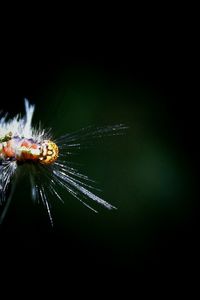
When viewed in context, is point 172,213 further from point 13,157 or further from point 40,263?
point 13,157

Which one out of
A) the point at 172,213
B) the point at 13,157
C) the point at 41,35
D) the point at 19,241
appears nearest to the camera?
the point at 13,157

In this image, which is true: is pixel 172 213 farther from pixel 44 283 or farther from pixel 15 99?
pixel 15 99

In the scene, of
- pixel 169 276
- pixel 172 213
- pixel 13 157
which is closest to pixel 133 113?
pixel 172 213

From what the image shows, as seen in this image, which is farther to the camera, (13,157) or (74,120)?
(74,120)

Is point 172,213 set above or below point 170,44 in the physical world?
below

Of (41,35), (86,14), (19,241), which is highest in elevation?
(86,14)

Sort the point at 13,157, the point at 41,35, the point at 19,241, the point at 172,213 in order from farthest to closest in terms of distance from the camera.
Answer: the point at 41,35
the point at 172,213
the point at 19,241
the point at 13,157
